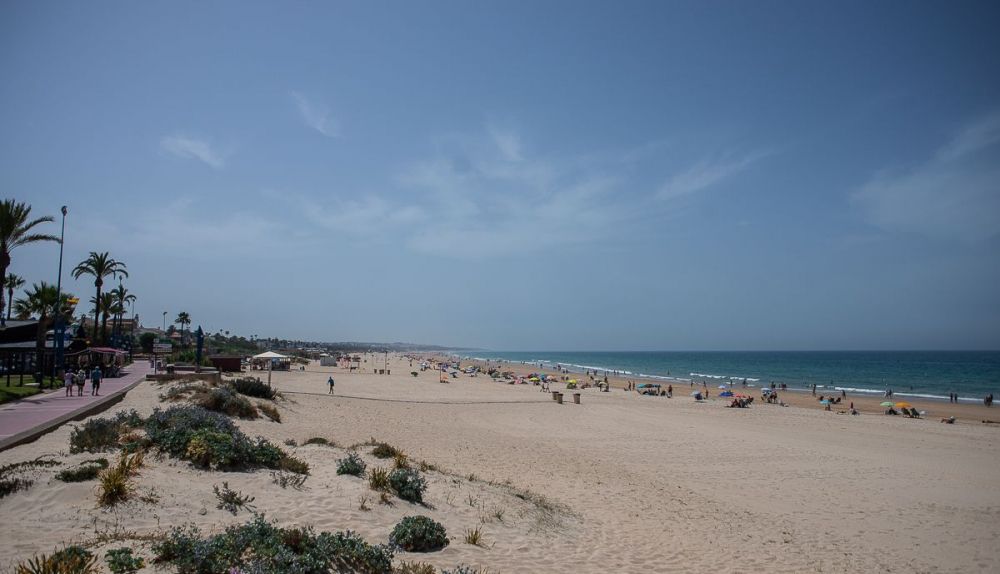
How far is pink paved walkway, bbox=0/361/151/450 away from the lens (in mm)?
12211

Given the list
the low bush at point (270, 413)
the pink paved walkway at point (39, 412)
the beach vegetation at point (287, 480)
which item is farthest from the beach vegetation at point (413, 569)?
the low bush at point (270, 413)

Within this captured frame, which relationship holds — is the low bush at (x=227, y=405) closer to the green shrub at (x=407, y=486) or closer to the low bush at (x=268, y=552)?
the green shrub at (x=407, y=486)

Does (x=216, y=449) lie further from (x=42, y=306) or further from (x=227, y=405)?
(x=42, y=306)

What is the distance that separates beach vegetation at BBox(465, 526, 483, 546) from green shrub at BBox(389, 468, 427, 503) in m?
1.14

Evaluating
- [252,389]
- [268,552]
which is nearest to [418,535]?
[268,552]

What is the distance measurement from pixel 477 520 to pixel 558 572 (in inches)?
67.5

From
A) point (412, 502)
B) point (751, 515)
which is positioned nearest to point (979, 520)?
point (751, 515)

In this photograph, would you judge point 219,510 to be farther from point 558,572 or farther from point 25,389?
point 25,389

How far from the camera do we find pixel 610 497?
448 inches

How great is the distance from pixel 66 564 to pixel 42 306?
42.9 metres

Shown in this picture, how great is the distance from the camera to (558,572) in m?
6.64

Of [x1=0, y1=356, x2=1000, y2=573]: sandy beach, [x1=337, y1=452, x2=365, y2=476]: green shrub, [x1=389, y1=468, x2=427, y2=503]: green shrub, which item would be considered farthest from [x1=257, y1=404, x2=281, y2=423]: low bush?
[x1=389, y1=468, x2=427, y2=503]: green shrub

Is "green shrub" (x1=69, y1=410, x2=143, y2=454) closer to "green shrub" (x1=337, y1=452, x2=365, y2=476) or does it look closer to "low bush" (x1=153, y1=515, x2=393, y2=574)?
"green shrub" (x1=337, y1=452, x2=365, y2=476)

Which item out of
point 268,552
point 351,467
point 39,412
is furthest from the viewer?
point 39,412
